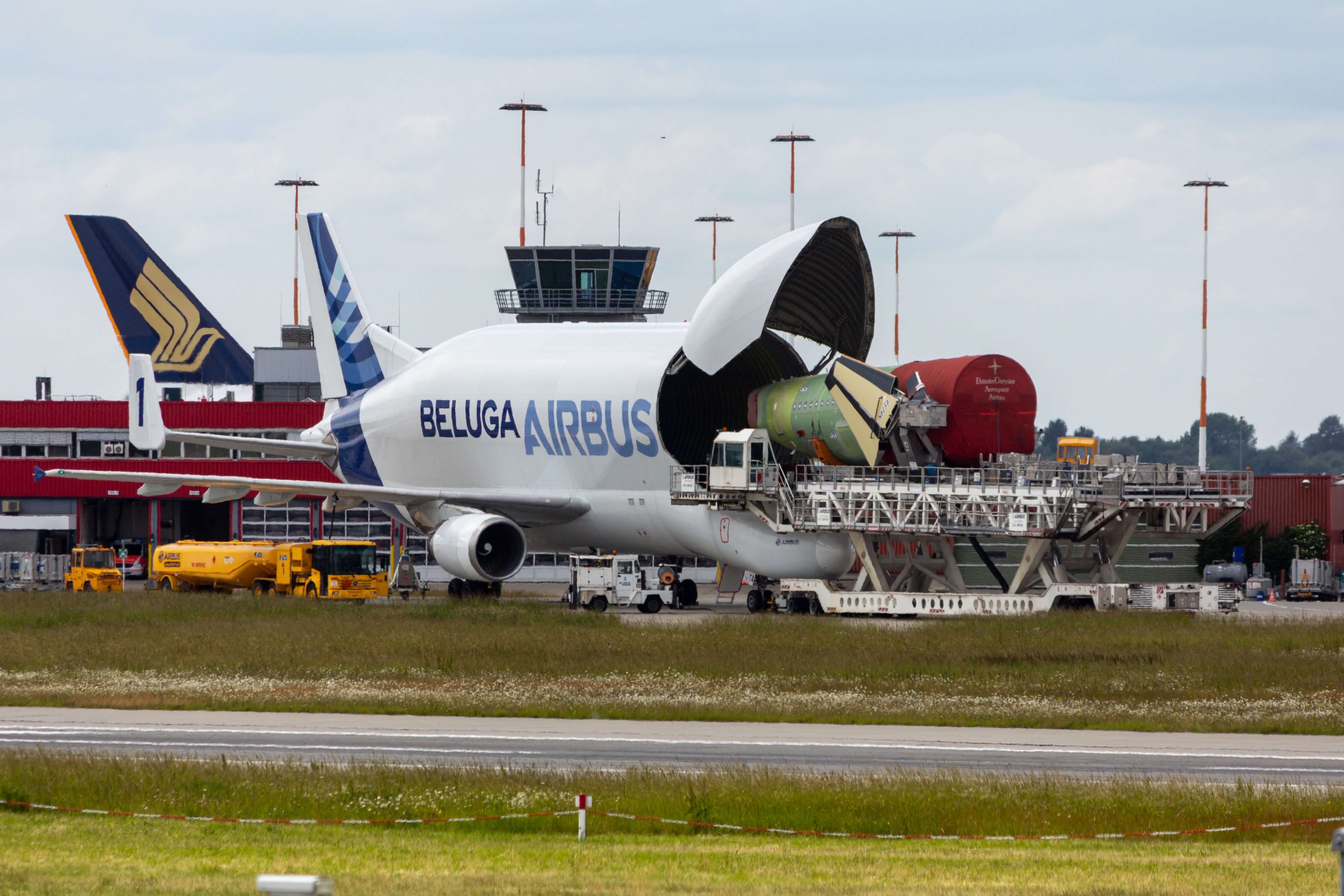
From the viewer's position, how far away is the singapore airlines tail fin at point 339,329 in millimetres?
66750

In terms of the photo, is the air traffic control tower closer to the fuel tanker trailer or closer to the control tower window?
the control tower window

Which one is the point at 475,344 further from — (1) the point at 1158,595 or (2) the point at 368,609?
(1) the point at 1158,595

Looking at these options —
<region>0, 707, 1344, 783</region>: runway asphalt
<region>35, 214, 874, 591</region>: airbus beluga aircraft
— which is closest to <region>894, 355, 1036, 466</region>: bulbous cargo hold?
<region>35, 214, 874, 591</region>: airbus beluga aircraft

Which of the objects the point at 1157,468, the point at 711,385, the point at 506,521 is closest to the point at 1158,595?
the point at 1157,468

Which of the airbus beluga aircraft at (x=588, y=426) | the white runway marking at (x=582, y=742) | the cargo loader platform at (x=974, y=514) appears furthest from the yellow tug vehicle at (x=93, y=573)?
the white runway marking at (x=582, y=742)

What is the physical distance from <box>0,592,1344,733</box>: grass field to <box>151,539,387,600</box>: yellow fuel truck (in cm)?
1533

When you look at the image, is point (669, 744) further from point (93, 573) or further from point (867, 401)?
point (93, 573)

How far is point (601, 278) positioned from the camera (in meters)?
78.2

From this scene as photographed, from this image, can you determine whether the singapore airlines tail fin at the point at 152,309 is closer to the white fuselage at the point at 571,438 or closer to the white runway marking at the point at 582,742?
the white fuselage at the point at 571,438

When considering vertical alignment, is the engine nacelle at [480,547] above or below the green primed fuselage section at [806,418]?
below

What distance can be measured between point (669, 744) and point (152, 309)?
83086mm

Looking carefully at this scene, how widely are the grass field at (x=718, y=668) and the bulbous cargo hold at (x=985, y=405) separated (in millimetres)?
5868

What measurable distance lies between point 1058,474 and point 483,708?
68.2 ft

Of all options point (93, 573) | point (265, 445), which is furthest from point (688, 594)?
point (93, 573)
